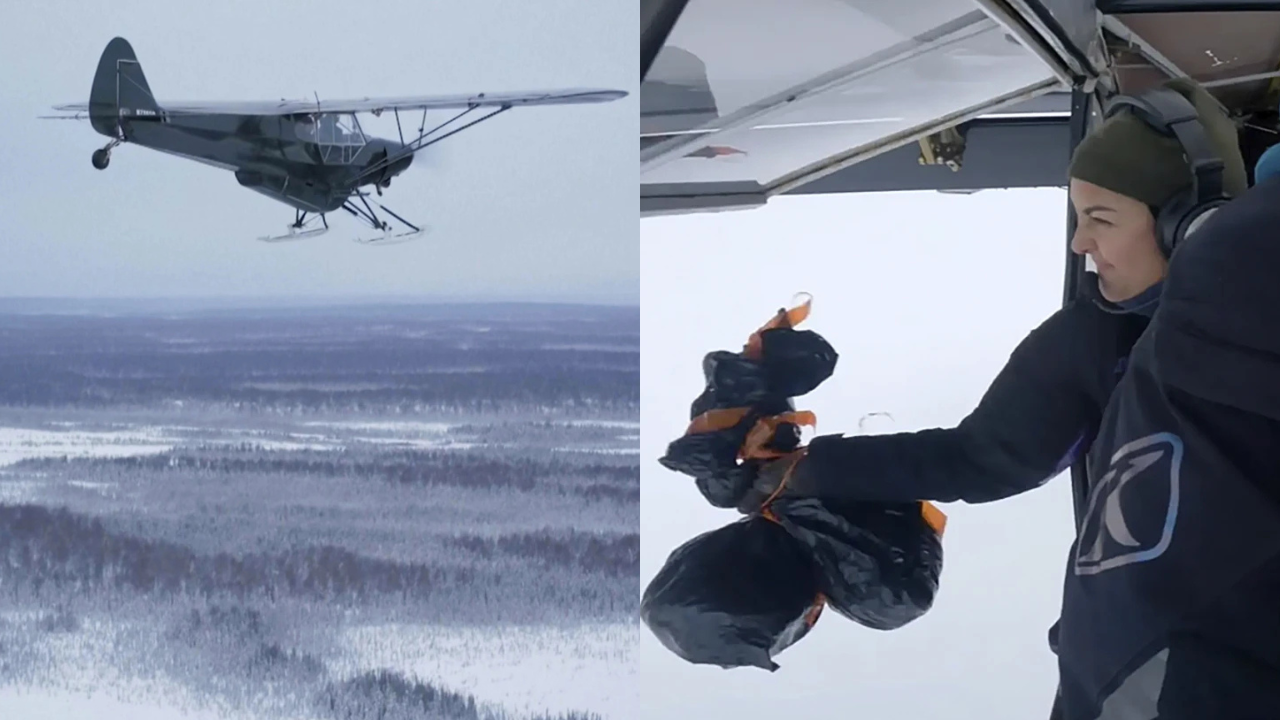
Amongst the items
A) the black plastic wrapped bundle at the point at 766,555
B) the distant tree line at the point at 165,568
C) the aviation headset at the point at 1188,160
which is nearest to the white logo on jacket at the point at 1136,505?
the aviation headset at the point at 1188,160

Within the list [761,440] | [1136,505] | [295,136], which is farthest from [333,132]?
[1136,505]

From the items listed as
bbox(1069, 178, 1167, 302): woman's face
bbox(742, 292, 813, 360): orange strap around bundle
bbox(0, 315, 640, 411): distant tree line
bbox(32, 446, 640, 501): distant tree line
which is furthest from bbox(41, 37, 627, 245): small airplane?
bbox(1069, 178, 1167, 302): woman's face

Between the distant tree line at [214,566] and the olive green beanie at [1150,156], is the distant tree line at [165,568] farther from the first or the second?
the olive green beanie at [1150,156]

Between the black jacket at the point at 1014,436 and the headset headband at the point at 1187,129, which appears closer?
the headset headband at the point at 1187,129

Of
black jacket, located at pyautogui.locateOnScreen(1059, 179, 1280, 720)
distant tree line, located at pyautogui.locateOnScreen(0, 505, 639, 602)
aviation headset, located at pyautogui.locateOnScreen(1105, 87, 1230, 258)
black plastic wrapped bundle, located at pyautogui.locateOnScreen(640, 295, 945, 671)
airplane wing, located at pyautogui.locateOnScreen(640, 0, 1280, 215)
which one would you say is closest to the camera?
black jacket, located at pyautogui.locateOnScreen(1059, 179, 1280, 720)

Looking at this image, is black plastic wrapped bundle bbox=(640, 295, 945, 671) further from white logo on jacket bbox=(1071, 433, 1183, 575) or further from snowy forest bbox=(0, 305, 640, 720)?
white logo on jacket bbox=(1071, 433, 1183, 575)

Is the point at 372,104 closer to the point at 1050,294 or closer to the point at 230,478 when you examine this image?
the point at 230,478

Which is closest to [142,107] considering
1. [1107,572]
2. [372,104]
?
[372,104]

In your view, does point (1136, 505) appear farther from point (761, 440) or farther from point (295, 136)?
point (295, 136)
